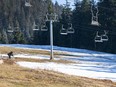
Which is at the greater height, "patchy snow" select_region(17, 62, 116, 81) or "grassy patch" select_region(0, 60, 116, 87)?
"grassy patch" select_region(0, 60, 116, 87)

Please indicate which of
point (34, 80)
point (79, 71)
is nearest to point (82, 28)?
point (79, 71)

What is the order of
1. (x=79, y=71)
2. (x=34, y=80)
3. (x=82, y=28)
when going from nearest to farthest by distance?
(x=34, y=80)
(x=79, y=71)
(x=82, y=28)

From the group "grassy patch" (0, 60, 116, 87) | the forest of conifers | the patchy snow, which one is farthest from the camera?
the forest of conifers

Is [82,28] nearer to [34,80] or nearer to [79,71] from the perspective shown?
[79,71]

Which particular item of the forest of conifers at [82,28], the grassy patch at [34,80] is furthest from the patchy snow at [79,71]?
the forest of conifers at [82,28]

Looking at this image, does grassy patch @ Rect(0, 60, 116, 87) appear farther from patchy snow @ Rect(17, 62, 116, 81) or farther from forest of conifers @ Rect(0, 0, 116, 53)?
forest of conifers @ Rect(0, 0, 116, 53)

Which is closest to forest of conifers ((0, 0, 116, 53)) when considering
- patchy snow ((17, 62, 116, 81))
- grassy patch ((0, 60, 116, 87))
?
patchy snow ((17, 62, 116, 81))

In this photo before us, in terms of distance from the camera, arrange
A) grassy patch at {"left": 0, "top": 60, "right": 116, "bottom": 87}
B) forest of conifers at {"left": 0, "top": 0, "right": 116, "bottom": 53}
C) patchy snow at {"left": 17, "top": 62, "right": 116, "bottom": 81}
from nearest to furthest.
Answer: grassy patch at {"left": 0, "top": 60, "right": 116, "bottom": 87}, patchy snow at {"left": 17, "top": 62, "right": 116, "bottom": 81}, forest of conifers at {"left": 0, "top": 0, "right": 116, "bottom": 53}

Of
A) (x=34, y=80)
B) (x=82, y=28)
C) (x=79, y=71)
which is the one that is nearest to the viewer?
(x=34, y=80)

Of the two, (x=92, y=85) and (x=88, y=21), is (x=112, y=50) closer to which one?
(x=88, y=21)

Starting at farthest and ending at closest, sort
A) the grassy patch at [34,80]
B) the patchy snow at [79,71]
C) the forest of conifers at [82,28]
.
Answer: the forest of conifers at [82,28] < the patchy snow at [79,71] < the grassy patch at [34,80]

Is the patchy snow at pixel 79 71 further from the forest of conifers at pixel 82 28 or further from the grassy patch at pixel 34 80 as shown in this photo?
the forest of conifers at pixel 82 28

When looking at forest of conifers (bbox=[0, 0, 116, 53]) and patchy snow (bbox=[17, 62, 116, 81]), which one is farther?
forest of conifers (bbox=[0, 0, 116, 53])

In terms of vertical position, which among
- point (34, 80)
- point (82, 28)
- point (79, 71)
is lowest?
point (82, 28)
